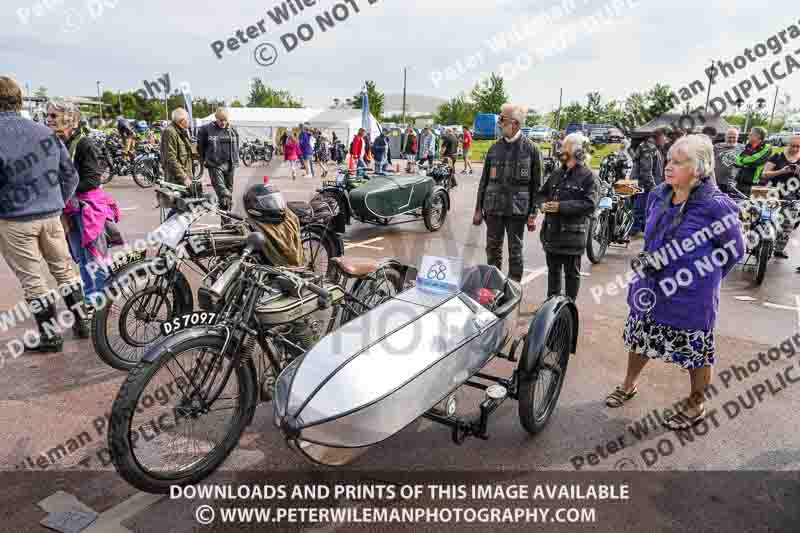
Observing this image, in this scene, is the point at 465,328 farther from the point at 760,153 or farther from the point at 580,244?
the point at 760,153

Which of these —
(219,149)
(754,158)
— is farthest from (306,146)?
(754,158)

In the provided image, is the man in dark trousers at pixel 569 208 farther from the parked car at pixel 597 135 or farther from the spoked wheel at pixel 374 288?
the parked car at pixel 597 135

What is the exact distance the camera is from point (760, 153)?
27.7ft

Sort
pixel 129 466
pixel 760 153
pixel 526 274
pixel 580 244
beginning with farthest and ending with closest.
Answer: pixel 760 153 → pixel 526 274 → pixel 580 244 → pixel 129 466

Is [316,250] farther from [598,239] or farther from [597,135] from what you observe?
[597,135]

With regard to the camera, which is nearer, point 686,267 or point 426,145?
point 686,267

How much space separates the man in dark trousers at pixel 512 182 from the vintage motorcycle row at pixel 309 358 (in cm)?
185

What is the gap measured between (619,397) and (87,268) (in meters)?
4.48

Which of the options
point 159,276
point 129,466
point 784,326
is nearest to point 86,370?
point 159,276

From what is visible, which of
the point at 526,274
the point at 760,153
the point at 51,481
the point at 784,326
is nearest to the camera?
the point at 51,481

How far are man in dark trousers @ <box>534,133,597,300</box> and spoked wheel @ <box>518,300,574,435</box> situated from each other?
1318 millimetres

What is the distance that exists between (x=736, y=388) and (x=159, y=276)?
14.5 ft

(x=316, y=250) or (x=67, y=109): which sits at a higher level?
(x=67, y=109)

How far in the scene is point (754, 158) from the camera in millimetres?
8508
